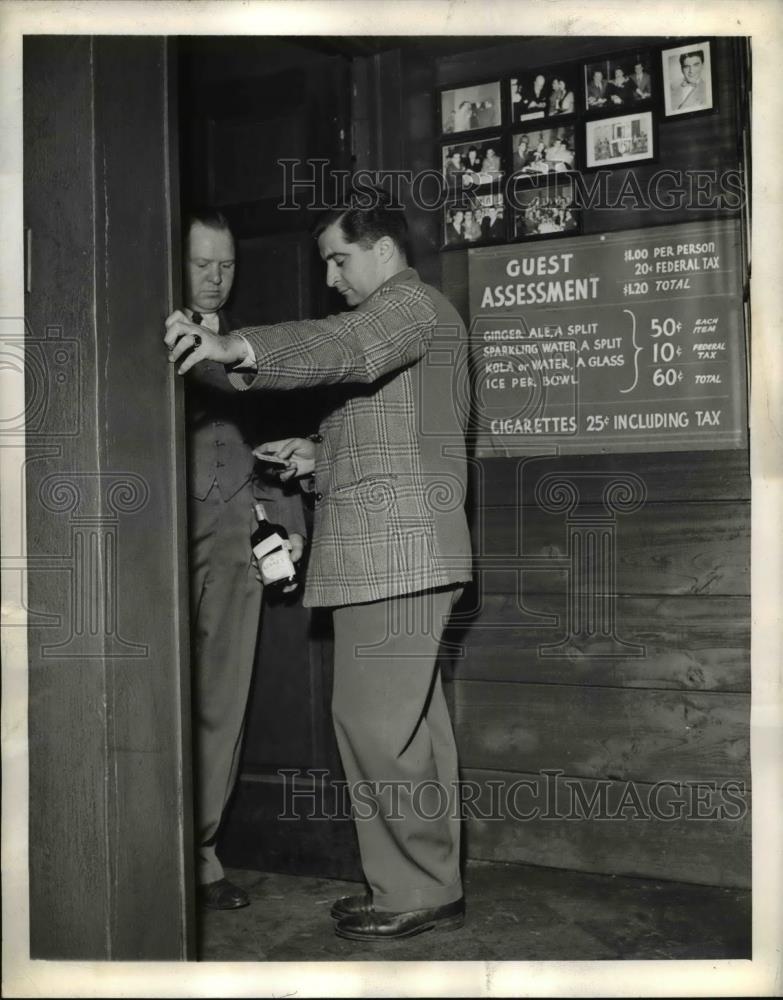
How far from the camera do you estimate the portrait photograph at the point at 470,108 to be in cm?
297

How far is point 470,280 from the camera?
3.04 m

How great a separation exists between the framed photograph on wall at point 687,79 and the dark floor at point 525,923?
187 centimetres

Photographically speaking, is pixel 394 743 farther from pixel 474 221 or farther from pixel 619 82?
pixel 619 82

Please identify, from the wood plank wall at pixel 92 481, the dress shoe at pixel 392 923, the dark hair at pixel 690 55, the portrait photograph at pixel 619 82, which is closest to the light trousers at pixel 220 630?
the dress shoe at pixel 392 923

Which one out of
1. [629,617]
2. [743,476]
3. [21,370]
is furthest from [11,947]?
[743,476]

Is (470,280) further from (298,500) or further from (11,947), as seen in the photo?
(11,947)

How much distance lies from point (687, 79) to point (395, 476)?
123cm

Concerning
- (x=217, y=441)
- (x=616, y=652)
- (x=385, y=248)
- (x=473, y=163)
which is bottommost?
(x=616, y=652)

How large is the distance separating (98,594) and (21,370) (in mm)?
387

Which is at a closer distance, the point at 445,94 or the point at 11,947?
the point at 11,947

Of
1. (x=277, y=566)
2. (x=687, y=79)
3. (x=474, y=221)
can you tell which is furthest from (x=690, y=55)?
(x=277, y=566)

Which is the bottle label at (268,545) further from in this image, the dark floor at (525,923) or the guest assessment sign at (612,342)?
the dark floor at (525,923)

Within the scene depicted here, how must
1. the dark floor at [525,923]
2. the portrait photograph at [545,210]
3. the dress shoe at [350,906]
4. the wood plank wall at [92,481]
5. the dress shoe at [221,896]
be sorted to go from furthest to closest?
the portrait photograph at [545,210] < the dress shoe at [221,896] < the dress shoe at [350,906] < the dark floor at [525,923] < the wood plank wall at [92,481]

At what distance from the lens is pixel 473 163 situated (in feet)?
9.82
